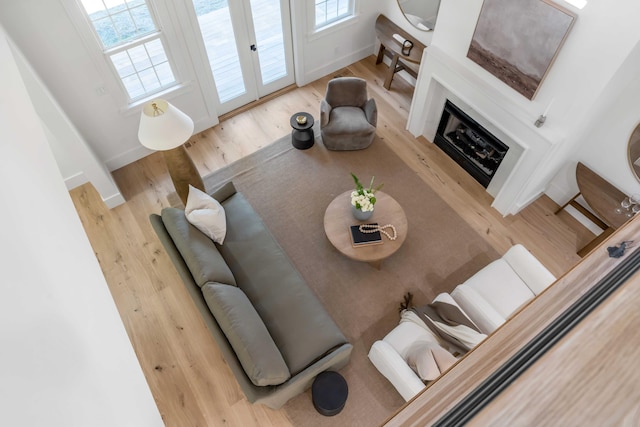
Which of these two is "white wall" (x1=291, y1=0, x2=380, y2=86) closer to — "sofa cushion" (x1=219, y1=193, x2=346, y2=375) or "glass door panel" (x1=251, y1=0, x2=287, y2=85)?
"glass door panel" (x1=251, y1=0, x2=287, y2=85)

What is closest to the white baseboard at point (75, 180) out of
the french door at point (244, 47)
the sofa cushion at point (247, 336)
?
the french door at point (244, 47)

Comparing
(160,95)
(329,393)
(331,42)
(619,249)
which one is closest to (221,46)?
(160,95)

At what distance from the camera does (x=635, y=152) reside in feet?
Answer: 11.1

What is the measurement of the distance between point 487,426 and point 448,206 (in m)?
4.19

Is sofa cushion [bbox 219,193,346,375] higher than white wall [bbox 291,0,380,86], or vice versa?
white wall [bbox 291,0,380,86]

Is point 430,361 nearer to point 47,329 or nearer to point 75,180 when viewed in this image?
point 47,329

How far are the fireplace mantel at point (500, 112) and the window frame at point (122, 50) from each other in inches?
102

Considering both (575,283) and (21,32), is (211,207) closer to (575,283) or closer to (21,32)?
(21,32)

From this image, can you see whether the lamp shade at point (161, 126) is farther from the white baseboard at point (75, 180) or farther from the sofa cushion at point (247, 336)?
the white baseboard at point (75, 180)

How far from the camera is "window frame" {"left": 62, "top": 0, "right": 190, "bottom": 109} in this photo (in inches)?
134

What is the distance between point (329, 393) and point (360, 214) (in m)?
1.55

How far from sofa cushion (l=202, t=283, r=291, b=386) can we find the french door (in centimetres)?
275

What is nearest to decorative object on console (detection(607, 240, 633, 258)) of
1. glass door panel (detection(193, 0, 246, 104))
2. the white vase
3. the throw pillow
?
the throw pillow

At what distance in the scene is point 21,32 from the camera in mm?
3201
